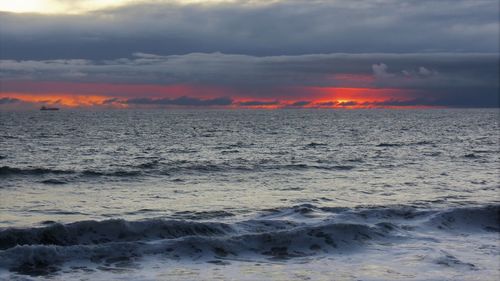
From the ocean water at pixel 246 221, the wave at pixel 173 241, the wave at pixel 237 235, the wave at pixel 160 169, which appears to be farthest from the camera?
the wave at pixel 160 169

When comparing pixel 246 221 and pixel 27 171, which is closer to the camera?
pixel 246 221

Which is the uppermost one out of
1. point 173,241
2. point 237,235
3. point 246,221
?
point 173,241

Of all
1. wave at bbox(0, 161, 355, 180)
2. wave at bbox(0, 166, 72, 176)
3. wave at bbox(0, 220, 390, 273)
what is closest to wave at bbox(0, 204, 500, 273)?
wave at bbox(0, 220, 390, 273)

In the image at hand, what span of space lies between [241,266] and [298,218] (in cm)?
698

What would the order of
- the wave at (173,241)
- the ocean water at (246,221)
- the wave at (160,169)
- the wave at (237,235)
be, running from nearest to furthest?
the ocean water at (246,221), the wave at (173,241), the wave at (237,235), the wave at (160,169)

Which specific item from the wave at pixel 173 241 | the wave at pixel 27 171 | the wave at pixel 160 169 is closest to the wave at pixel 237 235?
the wave at pixel 173 241

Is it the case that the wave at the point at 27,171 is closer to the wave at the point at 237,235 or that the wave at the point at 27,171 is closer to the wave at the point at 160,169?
the wave at the point at 160,169

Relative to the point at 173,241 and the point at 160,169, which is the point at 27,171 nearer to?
the point at 160,169

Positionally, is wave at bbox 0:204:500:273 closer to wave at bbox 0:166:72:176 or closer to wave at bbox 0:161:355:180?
wave at bbox 0:161:355:180

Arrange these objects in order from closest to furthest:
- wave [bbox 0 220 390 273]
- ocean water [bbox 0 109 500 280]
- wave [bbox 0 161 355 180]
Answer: ocean water [bbox 0 109 500 280] < wave [bbox 0 220 390 273] < wave [bbox 0 161 355 180]

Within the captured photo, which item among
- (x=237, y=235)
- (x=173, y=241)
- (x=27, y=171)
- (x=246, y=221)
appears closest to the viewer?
(x=173, y=241)

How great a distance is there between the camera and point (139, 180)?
33594 millimetres

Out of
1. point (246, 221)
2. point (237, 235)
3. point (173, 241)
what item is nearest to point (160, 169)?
point (246, 221)

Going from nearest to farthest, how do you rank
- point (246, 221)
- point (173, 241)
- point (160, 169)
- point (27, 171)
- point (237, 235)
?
point (173, 241) < point (237, 235) < point (246, 221) < point (27, 171) < point (160, 169)
